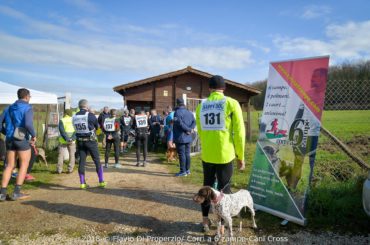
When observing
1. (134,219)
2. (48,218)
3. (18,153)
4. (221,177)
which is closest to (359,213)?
(221,177)

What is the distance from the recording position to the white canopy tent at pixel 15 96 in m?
8.90

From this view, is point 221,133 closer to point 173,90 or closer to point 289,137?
point 289,137

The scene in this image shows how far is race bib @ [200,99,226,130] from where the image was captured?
372 centimetres

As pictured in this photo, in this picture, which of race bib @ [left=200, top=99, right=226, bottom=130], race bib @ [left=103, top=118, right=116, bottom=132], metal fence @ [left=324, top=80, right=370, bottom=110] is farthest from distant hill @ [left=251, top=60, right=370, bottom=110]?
race bib @ [left=103, top=118, right=116, bottom=132]

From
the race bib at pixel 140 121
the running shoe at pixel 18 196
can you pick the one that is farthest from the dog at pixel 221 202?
the race bib at pixel 140 121

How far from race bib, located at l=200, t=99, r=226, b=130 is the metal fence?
11.5ft

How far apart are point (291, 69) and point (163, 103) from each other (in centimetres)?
1243

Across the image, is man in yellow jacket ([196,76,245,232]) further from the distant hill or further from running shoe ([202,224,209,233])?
the distant hill

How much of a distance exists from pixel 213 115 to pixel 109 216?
259 centimetres

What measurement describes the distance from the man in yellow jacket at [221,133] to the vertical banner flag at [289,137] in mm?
989

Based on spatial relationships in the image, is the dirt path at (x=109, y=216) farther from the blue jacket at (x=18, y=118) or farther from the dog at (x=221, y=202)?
the blue jacket at (x=18, y=118)

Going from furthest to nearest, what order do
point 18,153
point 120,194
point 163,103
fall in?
1. point 163,103
2. point 120,194
3. point 18,153

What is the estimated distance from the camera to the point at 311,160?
403 cm

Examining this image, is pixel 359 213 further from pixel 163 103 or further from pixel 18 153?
pixel 163 103
